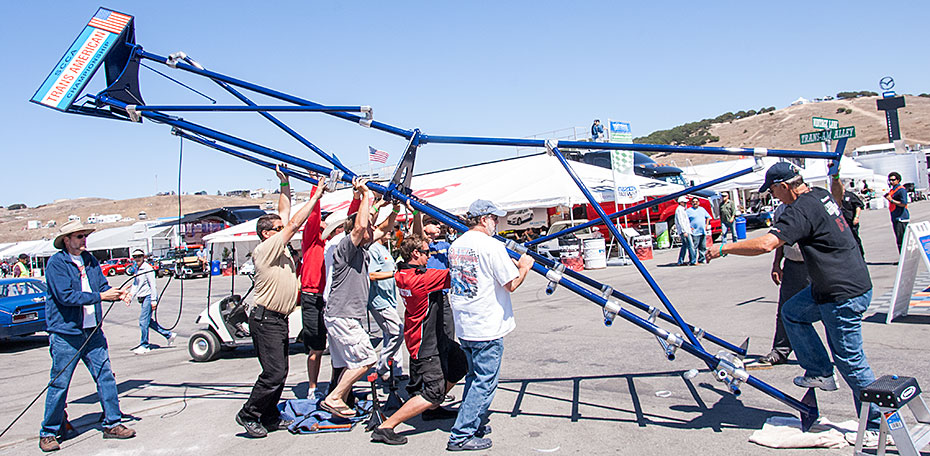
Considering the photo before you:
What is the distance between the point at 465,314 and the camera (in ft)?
14.8

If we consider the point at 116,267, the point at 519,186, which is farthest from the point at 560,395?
the point at 116,267

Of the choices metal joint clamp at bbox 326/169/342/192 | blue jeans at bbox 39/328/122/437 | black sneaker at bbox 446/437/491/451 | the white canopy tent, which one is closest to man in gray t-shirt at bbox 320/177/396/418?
metal joint clamp at bbox 326/169/342/192

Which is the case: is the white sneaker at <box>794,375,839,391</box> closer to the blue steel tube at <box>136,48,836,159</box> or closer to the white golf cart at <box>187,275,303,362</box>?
the blue steel tube at <box>136,48,836,159</box>

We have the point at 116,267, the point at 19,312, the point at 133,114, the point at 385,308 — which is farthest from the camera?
the point at 116,267

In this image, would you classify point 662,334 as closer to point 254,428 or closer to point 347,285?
point 347,285

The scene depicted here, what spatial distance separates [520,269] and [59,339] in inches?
160

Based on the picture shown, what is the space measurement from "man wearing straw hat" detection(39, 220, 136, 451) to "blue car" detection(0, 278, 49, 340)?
7.42m

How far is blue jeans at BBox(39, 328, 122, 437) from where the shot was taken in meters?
5.24

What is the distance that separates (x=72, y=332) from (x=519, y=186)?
17.0 meters

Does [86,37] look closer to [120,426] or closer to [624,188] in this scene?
[120,426]

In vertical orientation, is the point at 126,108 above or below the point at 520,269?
above

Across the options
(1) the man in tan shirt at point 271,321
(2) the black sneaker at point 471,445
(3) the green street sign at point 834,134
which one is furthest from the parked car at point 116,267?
(3) the green street sign at point 834,134

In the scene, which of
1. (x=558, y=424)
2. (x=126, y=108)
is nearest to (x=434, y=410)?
(x=558, y=424)

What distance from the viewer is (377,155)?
22.2 m
